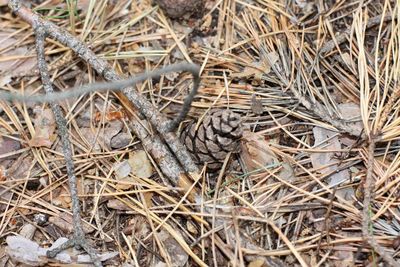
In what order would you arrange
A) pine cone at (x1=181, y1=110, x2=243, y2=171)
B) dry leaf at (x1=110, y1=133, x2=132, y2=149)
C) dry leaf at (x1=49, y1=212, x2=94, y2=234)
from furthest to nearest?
dry leaf at (x1=110, y1=133, x2=132, y2=149) < dry leaf at (x1=49, y1=212, x2=94, y2=234) < pine cone at (x1=181, y1=110, x2=243, y2=171)

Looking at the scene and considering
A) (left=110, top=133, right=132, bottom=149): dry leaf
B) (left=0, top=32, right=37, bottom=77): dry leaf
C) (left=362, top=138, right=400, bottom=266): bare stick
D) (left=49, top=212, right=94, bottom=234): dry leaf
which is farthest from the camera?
(left=0, top=32, right=37, bottom=77): dry leaf

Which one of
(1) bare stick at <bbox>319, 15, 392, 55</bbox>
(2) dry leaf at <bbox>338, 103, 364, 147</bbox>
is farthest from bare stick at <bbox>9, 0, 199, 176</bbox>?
(1) bare stick at <bbox>319, 15, 392, 55</bbox>

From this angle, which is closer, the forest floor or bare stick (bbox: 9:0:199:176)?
the forest floor

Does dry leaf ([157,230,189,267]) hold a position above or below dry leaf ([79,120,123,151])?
below

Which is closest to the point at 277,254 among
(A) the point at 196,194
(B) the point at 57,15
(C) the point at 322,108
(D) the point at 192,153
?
(A) the point at 196,194

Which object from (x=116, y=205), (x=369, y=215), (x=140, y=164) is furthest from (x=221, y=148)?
(x=369, y=215)

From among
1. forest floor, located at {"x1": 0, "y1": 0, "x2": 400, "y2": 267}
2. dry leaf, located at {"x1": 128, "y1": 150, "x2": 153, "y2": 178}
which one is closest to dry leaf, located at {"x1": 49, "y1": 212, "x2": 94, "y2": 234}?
forest floor, located at {"x1": 0, "y1": 0, "x2": 400, "y2": 267}

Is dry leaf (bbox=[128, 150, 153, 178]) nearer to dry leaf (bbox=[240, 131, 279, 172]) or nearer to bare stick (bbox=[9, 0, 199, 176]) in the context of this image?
bare stick (bbox=[9, 0, 199, 176])

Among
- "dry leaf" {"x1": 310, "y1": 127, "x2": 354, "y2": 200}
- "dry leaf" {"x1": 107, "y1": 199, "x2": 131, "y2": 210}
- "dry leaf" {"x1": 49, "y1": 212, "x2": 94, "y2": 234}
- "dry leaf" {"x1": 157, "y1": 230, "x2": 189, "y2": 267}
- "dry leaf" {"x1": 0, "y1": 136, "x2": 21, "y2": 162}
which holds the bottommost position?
"dry leaf" {"x1": 157, "y1": 230, "x2": 189, "y2": 267}

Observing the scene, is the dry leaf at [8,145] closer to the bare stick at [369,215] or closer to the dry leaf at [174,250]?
the dry leaf at [174,250]
